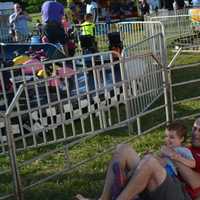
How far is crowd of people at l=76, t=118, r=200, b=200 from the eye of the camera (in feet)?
13.4

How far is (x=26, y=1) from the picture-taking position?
44.6m

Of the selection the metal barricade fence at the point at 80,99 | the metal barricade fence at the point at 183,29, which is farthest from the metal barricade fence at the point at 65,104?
the metal barricade fence at the point at 183,29

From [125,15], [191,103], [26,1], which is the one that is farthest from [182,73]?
[26,1]

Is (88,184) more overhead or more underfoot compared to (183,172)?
more underfoot

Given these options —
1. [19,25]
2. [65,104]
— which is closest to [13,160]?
[65,104]

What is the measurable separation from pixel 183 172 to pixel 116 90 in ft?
6.99

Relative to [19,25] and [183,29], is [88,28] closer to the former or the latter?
[183,29]

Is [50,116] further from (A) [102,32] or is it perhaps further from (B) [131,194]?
(A) [102,32]

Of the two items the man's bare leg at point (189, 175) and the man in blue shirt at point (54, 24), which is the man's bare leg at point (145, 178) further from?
the man in blue shirt at point (54, 24)

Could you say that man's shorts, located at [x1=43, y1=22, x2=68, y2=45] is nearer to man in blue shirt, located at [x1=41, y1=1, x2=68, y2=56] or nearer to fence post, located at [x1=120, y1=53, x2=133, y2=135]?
man in blue shirt, located at [x1=41, y1=1, x2=68, y2=56]

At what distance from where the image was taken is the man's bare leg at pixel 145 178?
4.08m

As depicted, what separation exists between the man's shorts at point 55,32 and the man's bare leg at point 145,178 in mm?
7878

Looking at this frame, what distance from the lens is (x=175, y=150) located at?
4508 mm

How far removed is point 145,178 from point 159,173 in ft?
0.35
